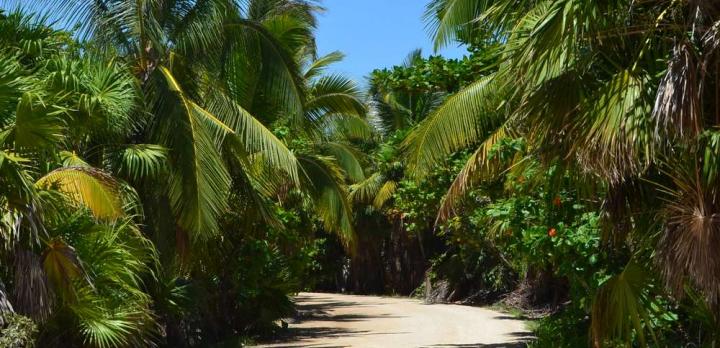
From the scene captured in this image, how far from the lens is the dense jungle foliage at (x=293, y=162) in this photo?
7625 millimetres

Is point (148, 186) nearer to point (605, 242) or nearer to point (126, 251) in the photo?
point (126, 251)

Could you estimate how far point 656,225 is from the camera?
26.5 feet

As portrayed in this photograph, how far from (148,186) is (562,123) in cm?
852

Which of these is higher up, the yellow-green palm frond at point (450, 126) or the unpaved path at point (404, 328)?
the yellow-green palm frond at point (450, 126)

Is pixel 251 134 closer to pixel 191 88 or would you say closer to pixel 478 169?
pixel 191 88

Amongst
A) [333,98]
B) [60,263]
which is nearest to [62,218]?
[60,263]

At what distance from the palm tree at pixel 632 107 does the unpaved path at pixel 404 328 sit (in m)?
10.0

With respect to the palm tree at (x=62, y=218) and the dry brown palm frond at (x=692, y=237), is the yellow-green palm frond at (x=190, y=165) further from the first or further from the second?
the dry brown palm frond at (x=692, y=237)

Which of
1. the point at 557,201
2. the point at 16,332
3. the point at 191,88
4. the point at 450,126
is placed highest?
the point at 191,88

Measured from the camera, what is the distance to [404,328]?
73.6ft

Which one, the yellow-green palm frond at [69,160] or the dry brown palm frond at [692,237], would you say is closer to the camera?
the dry brown palm frond at [692,237]

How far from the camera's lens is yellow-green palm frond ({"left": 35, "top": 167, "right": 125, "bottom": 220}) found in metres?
10.2

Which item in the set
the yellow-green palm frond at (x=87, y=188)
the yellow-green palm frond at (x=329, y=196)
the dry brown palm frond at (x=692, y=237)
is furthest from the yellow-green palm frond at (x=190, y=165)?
the dry brown palm frond at (x=692, y=237)

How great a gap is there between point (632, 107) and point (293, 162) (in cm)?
955
